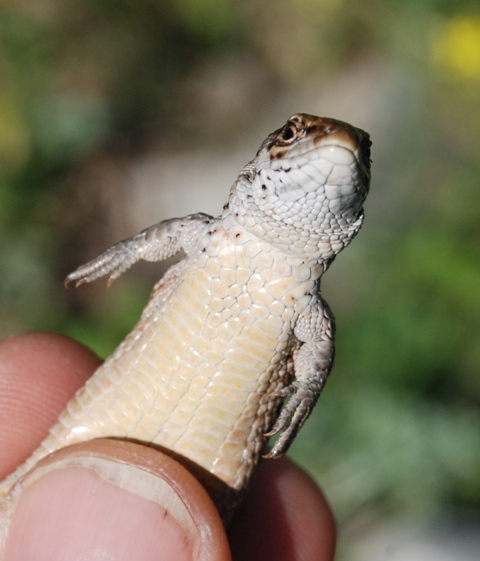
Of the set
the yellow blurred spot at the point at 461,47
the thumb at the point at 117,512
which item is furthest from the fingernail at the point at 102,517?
the yellow blurred spot at the point at 461,47

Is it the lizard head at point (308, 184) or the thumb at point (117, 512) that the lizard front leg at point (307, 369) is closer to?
the lizard head at point (308, 184)

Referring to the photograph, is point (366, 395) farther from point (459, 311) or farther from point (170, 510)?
point (170, 510)

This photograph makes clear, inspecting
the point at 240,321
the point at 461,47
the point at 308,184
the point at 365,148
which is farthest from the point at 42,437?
the point at 461,47

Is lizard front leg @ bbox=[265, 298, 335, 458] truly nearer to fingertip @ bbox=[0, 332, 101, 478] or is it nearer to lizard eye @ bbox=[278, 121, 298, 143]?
lizard eye @ bbox=[278, 121, 298, 143]

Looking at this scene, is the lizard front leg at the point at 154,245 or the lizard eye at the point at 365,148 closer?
the lizard eye at the point at 365,148

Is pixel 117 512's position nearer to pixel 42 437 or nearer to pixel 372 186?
pixel 42 437
